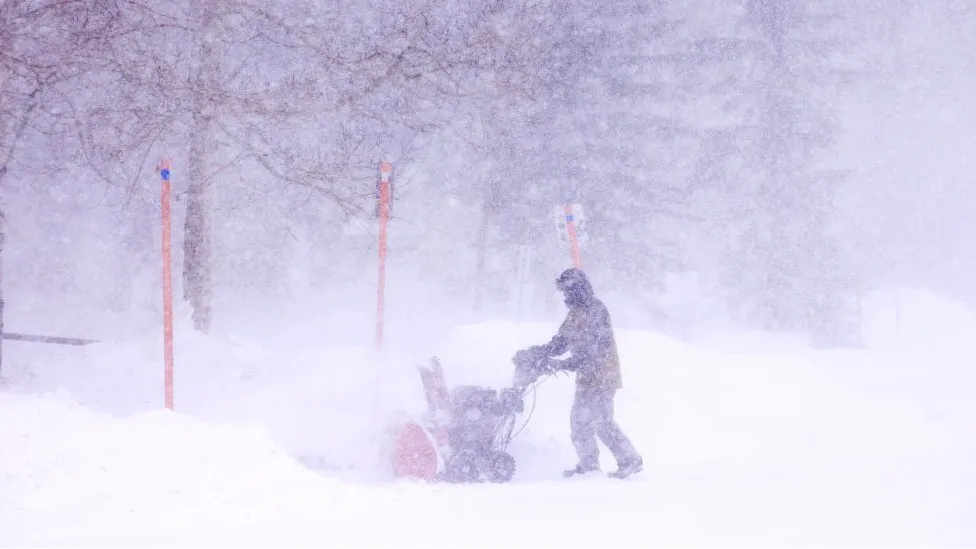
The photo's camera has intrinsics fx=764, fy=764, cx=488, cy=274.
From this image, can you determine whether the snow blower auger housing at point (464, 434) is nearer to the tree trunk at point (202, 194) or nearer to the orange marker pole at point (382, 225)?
the orange marker pole at point (382, 225)

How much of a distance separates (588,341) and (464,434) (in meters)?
1.37

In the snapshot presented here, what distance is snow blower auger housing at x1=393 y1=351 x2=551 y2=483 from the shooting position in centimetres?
637

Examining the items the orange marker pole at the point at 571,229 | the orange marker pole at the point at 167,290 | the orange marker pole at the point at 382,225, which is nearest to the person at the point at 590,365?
the orange marker pole at the point at 382,225

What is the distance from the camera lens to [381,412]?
27.0 feet

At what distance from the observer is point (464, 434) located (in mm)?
6637

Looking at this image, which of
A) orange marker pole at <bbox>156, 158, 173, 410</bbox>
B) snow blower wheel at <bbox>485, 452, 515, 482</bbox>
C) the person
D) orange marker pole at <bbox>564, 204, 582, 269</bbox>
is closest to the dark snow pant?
the person

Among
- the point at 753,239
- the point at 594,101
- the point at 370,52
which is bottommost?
the point at 753,239

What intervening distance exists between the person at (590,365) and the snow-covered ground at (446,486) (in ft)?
1.23

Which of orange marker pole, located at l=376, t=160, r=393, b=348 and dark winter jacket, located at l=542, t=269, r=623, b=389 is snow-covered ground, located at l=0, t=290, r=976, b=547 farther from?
A: dark winter jacket, located at l=542, t=269, r=623, b=389

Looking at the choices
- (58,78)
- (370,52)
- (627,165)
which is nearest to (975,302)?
(627,165)

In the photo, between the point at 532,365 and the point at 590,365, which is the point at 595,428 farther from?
the point at 532,365

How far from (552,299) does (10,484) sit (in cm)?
2085

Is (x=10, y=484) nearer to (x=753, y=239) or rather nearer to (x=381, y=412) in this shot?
(x=381, y=412)

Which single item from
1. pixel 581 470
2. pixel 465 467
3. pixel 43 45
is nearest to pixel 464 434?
pixel 465 467
